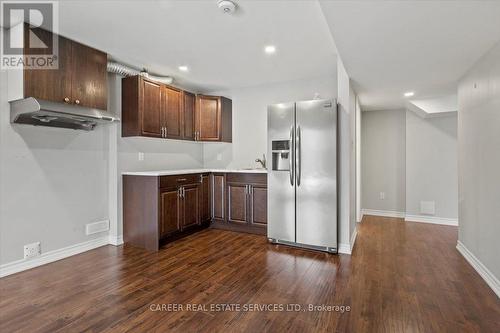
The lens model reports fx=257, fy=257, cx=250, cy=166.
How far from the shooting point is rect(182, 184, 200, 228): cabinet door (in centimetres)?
378

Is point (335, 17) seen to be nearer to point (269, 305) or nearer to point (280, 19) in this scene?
point (280, 19)

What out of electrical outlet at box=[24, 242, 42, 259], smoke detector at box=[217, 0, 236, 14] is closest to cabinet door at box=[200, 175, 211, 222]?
electrical outlet at box=[24, 242, 42, 259]

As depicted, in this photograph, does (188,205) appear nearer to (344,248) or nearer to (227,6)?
(344,248)

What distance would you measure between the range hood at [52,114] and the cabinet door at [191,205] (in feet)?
4.68

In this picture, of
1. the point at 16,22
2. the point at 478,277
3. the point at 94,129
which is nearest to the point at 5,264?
the point at 94,129

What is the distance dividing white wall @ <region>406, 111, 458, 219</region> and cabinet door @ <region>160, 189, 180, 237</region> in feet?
14.2

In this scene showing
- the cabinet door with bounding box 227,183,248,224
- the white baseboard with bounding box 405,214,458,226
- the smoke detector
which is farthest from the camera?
the white baseboard with bounding box 405,214,458,226

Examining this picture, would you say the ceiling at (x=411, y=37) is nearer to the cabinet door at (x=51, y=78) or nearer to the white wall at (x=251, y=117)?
the white wall at (x=251, y=117)

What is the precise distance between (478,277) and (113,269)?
3681mm

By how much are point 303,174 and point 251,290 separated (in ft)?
5.22

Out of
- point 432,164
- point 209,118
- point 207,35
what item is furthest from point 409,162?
point 207,35

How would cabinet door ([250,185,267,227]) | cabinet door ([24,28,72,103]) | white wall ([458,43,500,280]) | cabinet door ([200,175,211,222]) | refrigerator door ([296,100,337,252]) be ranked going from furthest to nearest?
cabinet door ([200,175,211,222]), cabinet door ([250,185,267,227]), refrigerator door ([296,100,337,252]), cabinet door ([24,28,72,103]), white wall ([458,43,500,280])

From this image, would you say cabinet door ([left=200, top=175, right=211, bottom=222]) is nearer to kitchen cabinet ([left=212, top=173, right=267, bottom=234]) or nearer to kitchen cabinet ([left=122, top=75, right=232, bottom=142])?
kitchen cabinet ([left=212, top=173, right=267, bottom=234])

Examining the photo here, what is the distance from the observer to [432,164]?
189 inches
